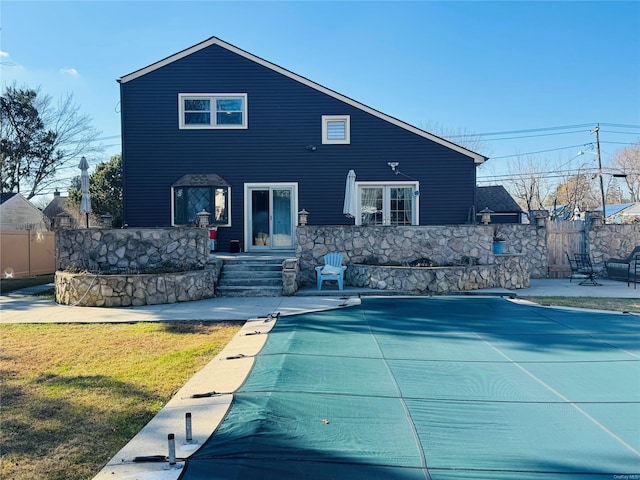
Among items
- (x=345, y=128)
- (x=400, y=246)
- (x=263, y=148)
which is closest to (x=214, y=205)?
(x=263, y=148)

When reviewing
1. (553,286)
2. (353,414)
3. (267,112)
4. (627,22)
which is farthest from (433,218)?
(353,414)

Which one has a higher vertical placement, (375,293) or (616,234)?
(616,234)

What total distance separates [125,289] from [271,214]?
615 cm

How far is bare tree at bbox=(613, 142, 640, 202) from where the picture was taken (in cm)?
3575

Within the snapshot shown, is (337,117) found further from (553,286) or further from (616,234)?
(616,234)

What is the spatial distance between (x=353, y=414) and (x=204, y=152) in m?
12.6

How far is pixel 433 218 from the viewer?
14.5 metres

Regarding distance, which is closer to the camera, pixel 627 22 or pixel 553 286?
pixel 553 286

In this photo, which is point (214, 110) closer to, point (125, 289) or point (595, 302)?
point (125, 289)

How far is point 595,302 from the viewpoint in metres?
8.90

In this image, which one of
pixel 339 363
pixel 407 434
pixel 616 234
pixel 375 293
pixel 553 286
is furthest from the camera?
pixel 616 234

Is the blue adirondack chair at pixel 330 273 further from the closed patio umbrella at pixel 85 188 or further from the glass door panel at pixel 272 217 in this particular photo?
the closed patio umbrella at pixel 85 188

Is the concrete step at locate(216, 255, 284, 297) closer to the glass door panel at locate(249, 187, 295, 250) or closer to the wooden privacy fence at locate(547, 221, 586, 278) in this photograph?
the glass door panel at locate(249, 187, 295, 250)

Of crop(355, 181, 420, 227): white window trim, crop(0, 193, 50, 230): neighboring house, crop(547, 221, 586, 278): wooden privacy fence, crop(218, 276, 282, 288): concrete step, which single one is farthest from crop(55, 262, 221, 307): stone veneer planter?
crop(0, 193, 50, 230): neighboring house
